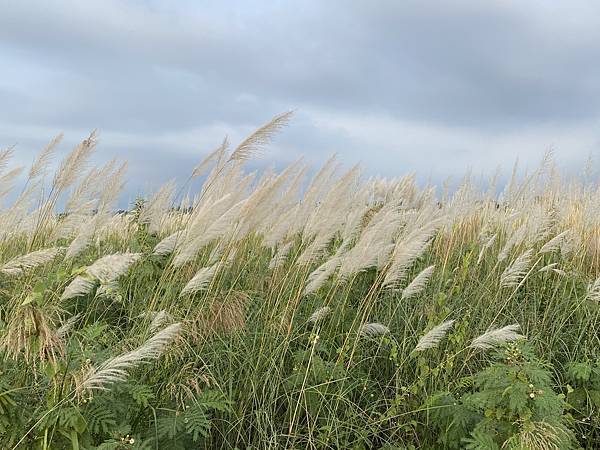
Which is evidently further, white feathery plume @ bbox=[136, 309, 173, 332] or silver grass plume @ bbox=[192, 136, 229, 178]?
silver grass plume @ bbox=[192, 136, 229, 178]

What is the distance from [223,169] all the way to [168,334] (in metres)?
1.62

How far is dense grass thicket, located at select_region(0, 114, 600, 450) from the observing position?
229cm

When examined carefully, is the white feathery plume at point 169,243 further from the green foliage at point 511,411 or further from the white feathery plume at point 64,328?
the green foliage at point 511,411

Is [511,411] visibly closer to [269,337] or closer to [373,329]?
[373,329]

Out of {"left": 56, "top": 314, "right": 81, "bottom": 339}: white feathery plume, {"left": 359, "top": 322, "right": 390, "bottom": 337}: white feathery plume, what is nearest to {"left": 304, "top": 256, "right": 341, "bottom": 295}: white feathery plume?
{"left": 359, "top": 322, "right": 390, "bottom": 337}: white feathery plume

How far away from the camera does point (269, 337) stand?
3018 millimetres

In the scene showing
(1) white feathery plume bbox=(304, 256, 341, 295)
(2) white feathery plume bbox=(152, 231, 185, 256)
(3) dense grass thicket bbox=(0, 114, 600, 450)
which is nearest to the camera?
(3) dense grass thicket bbox=(0, 114, 600, 450)

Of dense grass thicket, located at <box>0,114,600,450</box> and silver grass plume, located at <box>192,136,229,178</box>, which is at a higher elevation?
silver grass plume, located at <box>192,136,229,178</box>

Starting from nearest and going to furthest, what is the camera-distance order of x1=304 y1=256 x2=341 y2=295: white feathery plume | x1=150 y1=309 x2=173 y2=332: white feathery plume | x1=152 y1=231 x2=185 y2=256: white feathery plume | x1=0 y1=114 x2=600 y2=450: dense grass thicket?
x1=0 y1=114 x2=600 y2=450: dense grass thicket < x1=150 y1=309 x2=173 y2=332: white feathery plume < x1=304 y1=256 x2=341 y2=295: white feathery plume < x1=152 y1=231 x2=185 y2=256: white feathery plume

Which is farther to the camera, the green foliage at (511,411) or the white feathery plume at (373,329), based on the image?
the white feathery plume at (373,329)

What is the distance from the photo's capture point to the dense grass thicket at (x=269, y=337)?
2.29 m

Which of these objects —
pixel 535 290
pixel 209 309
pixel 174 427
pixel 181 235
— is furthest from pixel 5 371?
pixel 535 290

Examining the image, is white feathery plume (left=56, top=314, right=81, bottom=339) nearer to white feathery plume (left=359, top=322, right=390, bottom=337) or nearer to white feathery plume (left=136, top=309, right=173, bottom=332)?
white feathery plume (left=136, top=309, right=173, bottom=332)

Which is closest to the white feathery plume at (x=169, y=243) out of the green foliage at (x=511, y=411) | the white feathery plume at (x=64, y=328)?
the white feathery plume at (x=64, y=328)
